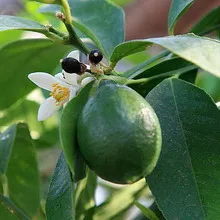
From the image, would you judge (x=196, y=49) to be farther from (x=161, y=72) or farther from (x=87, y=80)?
(x=161, y=72)

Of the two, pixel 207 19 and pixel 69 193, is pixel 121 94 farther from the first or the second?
pixel 207 19

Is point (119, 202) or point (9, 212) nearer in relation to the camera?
point (9, 212)

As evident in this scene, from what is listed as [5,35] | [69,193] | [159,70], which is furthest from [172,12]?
[5,35]

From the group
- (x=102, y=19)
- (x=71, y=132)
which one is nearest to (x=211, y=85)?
(x=102, y=19)

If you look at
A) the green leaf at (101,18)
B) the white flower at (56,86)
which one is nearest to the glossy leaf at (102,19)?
the green leaf at (101,18)

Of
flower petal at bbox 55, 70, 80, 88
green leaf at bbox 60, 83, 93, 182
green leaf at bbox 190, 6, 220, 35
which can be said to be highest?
green leaf at bbox 60, 83, 93, 182

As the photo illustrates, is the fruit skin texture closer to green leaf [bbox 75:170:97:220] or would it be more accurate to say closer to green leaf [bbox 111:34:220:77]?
green leaf [bbox 111:34:220:77]

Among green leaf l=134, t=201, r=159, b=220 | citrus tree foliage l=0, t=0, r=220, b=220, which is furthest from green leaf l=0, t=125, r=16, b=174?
green leaf l=134, t=201, r=159, b=220
